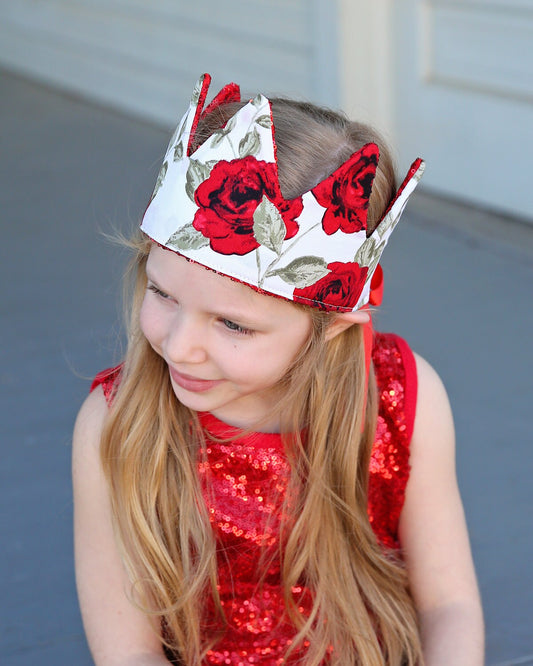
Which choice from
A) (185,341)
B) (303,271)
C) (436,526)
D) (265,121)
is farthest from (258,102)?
(436,526)

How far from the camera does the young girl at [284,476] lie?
169cm

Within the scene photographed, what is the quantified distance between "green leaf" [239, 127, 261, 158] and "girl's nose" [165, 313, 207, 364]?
26 centimetres

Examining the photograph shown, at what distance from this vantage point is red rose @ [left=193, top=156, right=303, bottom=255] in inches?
62.4

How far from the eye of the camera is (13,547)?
2715 mm

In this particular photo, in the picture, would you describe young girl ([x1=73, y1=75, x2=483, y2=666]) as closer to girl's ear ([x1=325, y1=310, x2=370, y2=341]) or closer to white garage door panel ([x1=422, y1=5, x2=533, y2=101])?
girl's ear ([x1=325, y1=310, x2=370, y2=341])

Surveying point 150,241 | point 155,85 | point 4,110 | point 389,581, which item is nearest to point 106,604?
point 389,581

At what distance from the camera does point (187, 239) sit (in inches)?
63.8

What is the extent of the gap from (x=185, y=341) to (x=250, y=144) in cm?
31

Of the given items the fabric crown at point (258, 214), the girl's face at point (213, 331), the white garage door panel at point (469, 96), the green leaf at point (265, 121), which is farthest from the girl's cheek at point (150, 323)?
the white garage door panel at point (469, 96)

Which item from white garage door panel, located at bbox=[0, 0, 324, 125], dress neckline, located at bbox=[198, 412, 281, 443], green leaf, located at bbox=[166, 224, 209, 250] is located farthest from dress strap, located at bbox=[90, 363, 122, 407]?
white garage door panel, located at bbox=[0, 0, 324, 125]

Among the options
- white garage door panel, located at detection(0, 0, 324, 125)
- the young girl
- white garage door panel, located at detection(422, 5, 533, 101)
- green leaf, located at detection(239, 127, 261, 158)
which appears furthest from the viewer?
white garage door panel, located at detection(0, 0, 324, 125)

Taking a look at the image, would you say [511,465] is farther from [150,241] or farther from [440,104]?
[440,104]

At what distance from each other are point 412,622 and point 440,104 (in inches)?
121

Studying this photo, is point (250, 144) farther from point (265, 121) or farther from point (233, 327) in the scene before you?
point (233, 327)
